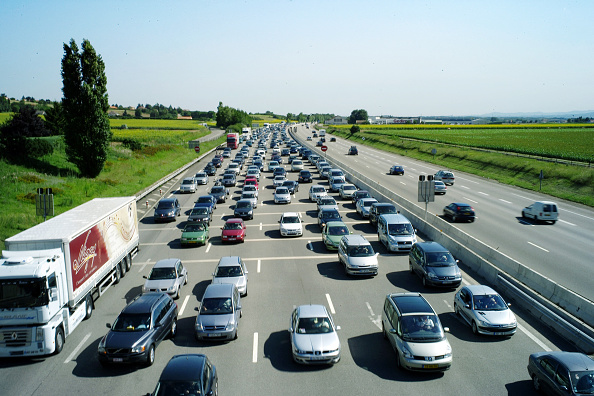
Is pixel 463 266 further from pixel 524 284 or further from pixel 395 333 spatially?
pixel 395 333

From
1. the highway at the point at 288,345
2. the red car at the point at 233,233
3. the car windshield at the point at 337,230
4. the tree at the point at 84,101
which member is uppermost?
the tree at the point at 84,101

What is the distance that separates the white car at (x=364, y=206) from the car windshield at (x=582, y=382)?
77.6ft

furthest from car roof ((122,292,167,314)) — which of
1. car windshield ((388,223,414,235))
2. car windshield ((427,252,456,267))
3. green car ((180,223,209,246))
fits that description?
car windshield ((388,223,414,235))

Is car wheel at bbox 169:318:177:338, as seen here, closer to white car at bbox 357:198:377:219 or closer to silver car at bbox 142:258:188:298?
silver car at bbox 142:258:188:298

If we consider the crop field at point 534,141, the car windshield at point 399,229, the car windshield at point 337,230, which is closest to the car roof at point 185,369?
the car windshield at point 337,230

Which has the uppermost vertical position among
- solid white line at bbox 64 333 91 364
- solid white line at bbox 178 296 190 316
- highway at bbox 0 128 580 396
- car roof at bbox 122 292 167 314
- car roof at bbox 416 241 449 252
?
car roof at bbox 416 241 449 252

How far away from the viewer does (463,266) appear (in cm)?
2259

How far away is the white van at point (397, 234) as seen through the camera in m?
24.9

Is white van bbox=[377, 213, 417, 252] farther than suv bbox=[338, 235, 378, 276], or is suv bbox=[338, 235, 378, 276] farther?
white van bbox=[377, 213, 417, 252]

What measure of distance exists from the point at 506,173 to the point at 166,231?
4503 cm

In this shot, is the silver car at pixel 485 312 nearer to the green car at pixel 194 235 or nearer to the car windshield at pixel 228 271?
the car windshield at pixel 228 271

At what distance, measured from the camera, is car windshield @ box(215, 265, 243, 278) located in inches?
749

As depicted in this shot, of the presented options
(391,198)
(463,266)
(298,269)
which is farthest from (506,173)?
(298,269)

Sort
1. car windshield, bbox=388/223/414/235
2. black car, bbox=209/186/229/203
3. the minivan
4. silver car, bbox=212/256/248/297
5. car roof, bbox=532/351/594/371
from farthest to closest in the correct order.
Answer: black car, bbox=209/186/229/203, car windshield, bbox=388/223/414/235, silver car, bbox=212/256/248/297, the minivan, car roof, bbox=532/351/594/371
